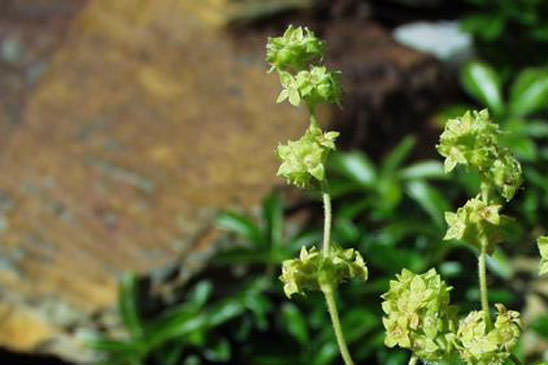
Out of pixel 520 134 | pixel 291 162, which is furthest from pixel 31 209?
pixel 291 162

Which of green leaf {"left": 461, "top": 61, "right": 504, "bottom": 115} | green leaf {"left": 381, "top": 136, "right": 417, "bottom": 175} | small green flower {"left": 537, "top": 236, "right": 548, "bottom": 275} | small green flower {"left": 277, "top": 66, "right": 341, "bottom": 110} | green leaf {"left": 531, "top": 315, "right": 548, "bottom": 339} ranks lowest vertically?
small green flower {"left": 537, "top": 236, "right": 548, "bottom": 275}

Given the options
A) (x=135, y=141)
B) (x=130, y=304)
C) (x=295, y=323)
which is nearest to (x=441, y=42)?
(x=135, y=141)

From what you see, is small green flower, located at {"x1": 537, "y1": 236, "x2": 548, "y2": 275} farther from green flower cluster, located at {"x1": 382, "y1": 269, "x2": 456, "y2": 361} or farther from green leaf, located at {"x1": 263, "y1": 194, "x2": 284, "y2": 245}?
green leaf, located at {"x1": 263, "y1": 194, "x2": 284, "y2": 245}

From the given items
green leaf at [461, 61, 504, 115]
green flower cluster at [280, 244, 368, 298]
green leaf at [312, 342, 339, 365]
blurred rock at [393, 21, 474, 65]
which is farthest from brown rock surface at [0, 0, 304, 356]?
green flower cluster at [280, 244, 368, 298]

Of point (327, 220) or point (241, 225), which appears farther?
point (241, 225)

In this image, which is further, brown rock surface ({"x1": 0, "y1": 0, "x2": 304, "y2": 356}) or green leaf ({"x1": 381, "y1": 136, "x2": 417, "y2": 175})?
green leaf ({"x1": 381, "y1": 136, "x2": 417, "y2": 175})

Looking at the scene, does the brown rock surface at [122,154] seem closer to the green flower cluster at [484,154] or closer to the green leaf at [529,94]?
the green leaf at [529,94]

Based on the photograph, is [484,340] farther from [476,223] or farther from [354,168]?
[354,168]

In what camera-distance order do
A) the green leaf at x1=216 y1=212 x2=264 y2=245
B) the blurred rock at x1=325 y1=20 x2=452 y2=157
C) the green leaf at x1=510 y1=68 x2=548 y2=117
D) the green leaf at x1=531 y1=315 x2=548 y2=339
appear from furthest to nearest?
1. the blurred rock at x1=325 y1=20 x2=452 y2=157
2. the green leaf at x1=510 y1=68 x2=548 y2=117
3. the green leaf at x1=216 y1=212 x2=264 y2=245
4. the green leaf at x1=531 y1=315 x2=548 y2=339
